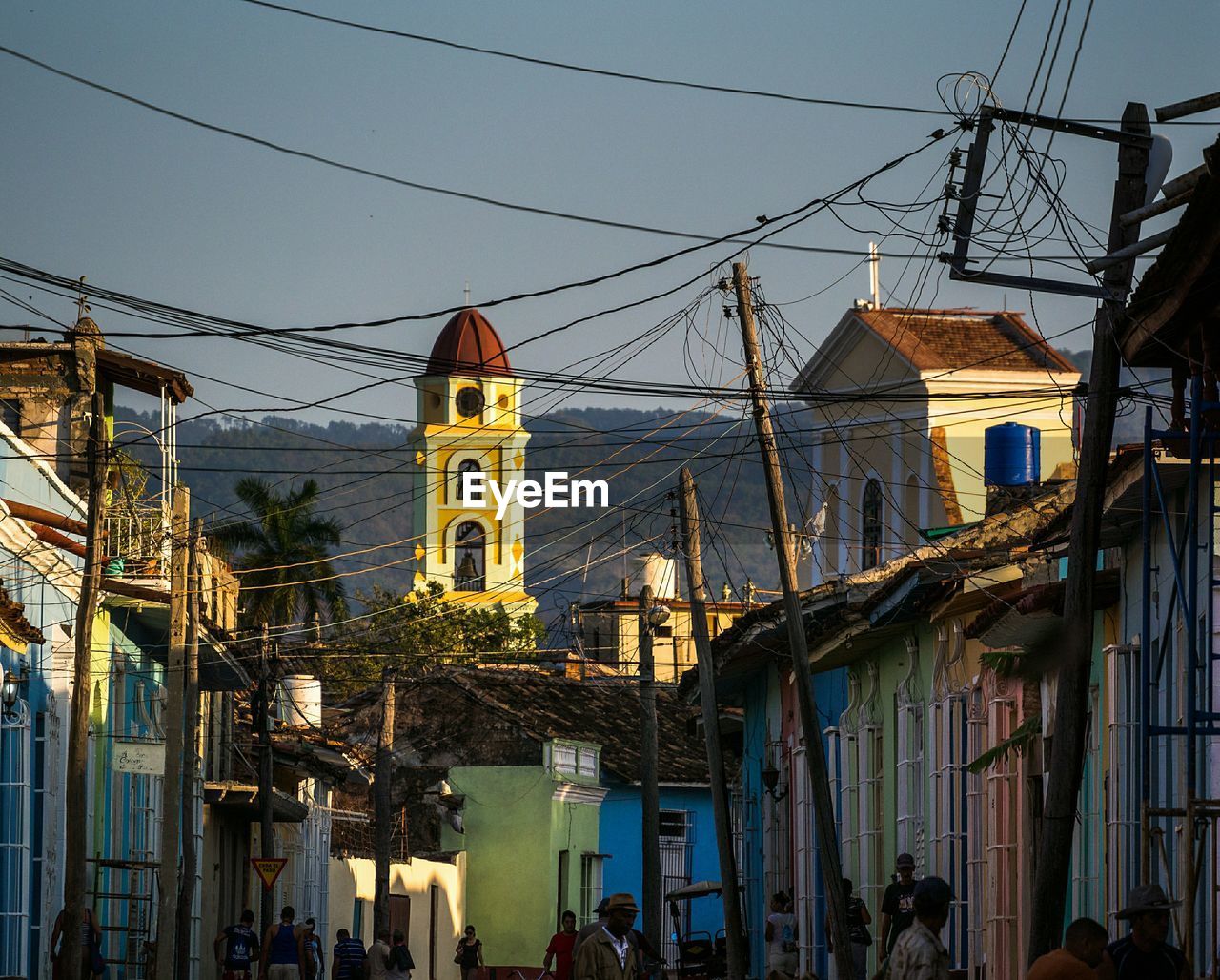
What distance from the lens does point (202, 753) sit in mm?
32031

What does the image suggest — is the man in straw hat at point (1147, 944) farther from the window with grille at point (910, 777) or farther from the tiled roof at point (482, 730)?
the tiled roof at point (482, 730)

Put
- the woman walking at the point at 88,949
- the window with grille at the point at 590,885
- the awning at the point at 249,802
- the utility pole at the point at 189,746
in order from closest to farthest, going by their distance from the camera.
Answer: the woman walking at the point at 88,949 < the utility pole at the point at 189,746 < the awning at the point at 249,802 < the window with grille at the point at 590,885

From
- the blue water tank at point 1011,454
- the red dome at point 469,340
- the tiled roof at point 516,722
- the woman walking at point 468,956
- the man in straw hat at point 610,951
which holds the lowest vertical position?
the woman walking at point 468,956

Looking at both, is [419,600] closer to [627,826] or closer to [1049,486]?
[627,826]

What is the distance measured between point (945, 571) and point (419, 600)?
53.4 m

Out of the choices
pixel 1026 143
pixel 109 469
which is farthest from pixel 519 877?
pixel 1026 143

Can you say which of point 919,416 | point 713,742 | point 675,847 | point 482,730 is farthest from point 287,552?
point 713,742

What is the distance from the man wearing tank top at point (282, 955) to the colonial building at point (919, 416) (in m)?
10.7

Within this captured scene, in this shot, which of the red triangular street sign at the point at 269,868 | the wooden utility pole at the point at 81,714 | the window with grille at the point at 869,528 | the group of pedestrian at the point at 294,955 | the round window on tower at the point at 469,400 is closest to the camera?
the wooden utility pole at the point at 81,714

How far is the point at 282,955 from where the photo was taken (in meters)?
27.5

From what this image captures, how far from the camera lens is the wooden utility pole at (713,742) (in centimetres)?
2277

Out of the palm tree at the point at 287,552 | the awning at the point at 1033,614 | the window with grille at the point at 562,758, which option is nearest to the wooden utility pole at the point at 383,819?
the window with grille at the point at 562,758

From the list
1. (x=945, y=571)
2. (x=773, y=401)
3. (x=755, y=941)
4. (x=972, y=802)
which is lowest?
(x=755, y=941)

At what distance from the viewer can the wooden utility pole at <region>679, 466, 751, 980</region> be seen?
2277cm
